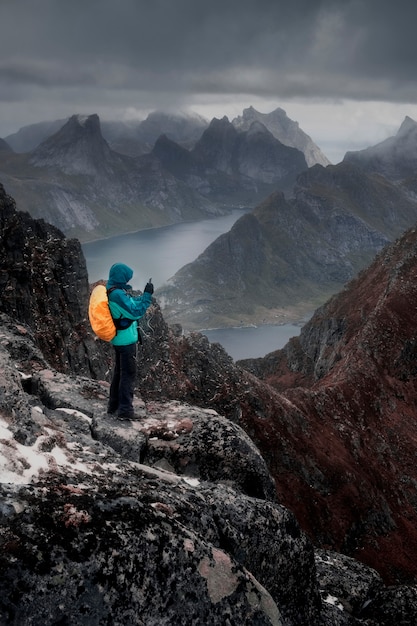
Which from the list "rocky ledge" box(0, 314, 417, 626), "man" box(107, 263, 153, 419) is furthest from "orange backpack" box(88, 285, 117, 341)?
"rocky ledge" box(0, 314, 417, 626)

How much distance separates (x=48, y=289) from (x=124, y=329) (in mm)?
28955

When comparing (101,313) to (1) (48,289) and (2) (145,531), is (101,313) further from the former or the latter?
(1) (48,289)

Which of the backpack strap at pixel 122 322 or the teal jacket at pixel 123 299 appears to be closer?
the teal jacket at pixel 123 299

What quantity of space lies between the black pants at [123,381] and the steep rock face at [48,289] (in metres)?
17.6

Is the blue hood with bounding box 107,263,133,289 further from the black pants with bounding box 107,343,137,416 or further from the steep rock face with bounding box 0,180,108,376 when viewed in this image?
the steep rock face with bounding box 0,180,108,376

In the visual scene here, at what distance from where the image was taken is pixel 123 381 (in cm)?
1617

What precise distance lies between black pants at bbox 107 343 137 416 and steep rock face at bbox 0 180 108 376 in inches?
693

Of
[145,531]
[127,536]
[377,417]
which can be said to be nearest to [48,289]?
[145,531]

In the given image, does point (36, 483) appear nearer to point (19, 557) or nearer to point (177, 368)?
point (19, 557)

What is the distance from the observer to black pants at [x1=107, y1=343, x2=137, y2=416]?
16.0 m

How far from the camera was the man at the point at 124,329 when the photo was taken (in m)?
14.9

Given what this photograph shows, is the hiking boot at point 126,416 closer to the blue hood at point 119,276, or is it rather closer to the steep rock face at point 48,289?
the blue hood at point 119,276

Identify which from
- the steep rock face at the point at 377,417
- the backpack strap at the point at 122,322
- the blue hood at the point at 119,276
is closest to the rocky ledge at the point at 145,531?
the backpack strap at the point at 122,322

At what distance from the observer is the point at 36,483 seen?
9.83 meters
